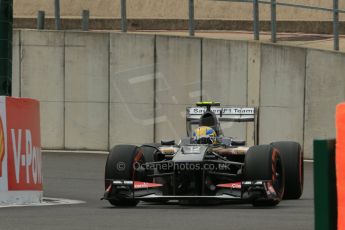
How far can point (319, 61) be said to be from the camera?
2772 centimetres

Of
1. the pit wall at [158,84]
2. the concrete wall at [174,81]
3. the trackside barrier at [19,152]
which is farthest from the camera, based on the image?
the concrete wall at [174,81]

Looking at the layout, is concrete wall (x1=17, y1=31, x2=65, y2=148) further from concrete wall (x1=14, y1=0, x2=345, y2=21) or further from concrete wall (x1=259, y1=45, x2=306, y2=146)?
concrete wall (x1=14, y1=0, x2=345, y2=21)

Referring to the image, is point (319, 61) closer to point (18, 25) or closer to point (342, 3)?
point (342, 3)

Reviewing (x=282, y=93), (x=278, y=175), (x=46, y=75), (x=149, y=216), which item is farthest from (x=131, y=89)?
(x=149, y=216)

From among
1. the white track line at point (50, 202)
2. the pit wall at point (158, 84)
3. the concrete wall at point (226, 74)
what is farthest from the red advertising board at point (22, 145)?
the concrete wall at point (226, 74)

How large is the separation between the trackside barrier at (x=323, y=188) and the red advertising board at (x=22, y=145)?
7.09m

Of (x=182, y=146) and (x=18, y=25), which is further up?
(x=18, y=25)

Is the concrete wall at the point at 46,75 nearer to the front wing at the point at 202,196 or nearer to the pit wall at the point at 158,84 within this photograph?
the pit wall at the point at 158,84

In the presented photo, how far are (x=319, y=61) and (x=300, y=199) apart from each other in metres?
9.35

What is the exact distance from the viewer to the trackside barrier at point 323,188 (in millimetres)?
9664

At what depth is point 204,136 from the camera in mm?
18297

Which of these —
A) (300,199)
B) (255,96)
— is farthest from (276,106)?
(300,199)

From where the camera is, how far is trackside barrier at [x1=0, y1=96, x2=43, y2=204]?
52.5ft

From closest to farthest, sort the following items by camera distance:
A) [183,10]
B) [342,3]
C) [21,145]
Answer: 1. [21,145]
2. [342,3]
3. [183,10]
